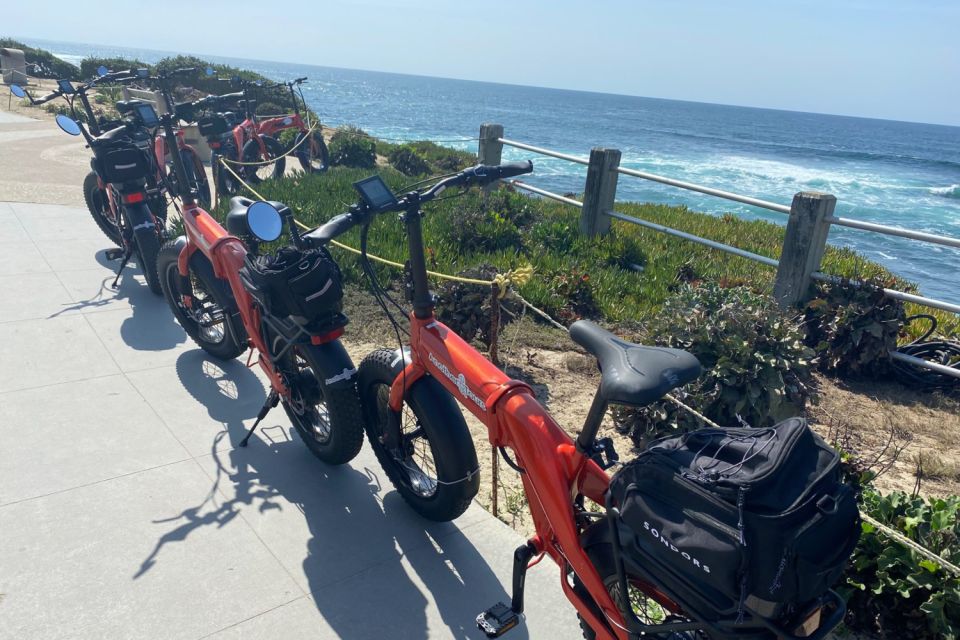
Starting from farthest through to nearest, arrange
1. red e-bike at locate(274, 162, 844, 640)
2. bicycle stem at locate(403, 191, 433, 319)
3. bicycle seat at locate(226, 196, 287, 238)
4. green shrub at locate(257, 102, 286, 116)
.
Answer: green shrub at locate(257, 102, 286, 116) → bicycle seat at locate(226, 196, 287, 238) → bicycle stem at locate(403, 191, 433, 319) → red e-bike at locate(274, 162, 844, 640)

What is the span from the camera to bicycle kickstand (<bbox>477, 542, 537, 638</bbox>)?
2.54 m

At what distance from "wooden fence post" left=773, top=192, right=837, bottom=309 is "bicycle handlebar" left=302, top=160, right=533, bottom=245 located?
3602 millimetres

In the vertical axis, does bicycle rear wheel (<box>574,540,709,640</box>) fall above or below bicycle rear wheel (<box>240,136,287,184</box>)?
below

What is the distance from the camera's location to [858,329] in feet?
17.9

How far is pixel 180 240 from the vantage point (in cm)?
473

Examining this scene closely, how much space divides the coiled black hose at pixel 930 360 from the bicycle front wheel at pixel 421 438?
4.09m

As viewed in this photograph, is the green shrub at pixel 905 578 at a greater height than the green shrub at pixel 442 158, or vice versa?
the green shrub at pixel 442 158

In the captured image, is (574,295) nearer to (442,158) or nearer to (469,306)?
(469,306)

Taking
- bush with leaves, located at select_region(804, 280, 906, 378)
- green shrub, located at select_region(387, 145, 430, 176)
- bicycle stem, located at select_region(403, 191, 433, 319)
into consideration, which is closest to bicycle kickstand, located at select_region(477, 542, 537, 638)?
bicycle stem, located at select_region(403, 191, 433, 319)

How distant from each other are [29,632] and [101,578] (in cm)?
33

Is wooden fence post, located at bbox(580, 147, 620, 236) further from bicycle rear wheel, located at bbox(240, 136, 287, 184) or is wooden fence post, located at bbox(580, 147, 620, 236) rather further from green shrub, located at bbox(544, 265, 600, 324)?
bicycle rear wheel, located at bbox(240, 136, 287, 184)

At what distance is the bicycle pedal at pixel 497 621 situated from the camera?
254 centimetres

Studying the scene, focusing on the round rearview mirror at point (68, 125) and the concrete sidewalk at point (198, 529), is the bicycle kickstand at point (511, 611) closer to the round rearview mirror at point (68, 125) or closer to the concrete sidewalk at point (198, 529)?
the concrete sidewalk at point (198, 529)

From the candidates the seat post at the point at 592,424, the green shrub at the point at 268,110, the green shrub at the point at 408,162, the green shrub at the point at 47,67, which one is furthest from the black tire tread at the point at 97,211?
the green shrub at the point at 47,67
